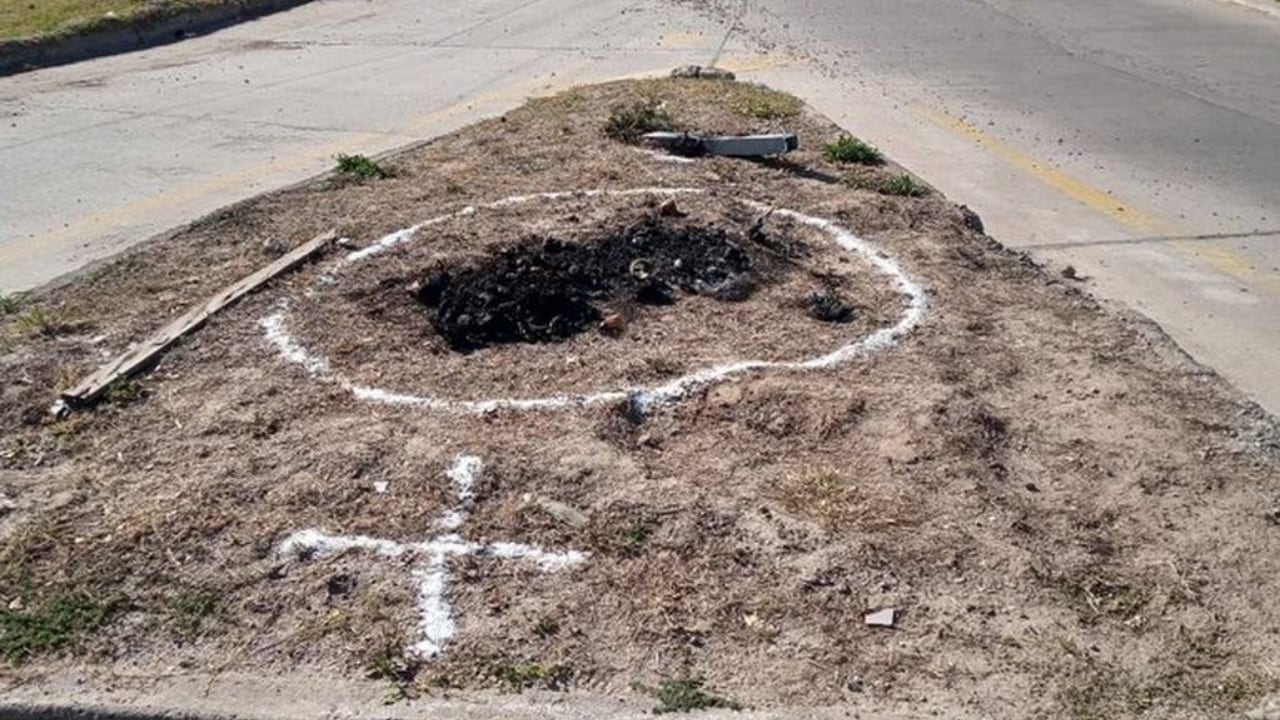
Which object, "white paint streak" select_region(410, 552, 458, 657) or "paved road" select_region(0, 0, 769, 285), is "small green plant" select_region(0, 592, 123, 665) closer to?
"white paint streak" select_region(410, 552, 458, 657)

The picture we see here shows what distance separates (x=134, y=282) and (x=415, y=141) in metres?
3.52

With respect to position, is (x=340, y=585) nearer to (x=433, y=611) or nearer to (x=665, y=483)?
(x=433, y=611)

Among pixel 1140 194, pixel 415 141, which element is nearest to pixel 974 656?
pixel 1140 194

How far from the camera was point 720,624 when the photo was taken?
Answer: 4.14 metres

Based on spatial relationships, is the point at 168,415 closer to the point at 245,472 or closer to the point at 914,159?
the point at 245,472

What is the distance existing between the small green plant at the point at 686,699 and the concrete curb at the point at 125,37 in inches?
451

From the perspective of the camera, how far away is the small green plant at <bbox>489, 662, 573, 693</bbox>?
12.7ft

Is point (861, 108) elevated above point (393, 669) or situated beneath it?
situated beneath

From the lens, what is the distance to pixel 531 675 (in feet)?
12.8

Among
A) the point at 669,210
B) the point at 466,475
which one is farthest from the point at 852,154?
the point at 466,475

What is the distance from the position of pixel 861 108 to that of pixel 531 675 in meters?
8.43

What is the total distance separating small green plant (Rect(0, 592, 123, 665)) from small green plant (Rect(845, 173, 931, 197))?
542 cm

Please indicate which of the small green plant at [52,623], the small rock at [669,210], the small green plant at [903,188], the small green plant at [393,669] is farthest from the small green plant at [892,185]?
the small green plant at [52,623]

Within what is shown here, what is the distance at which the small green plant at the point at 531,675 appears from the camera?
153 inches
